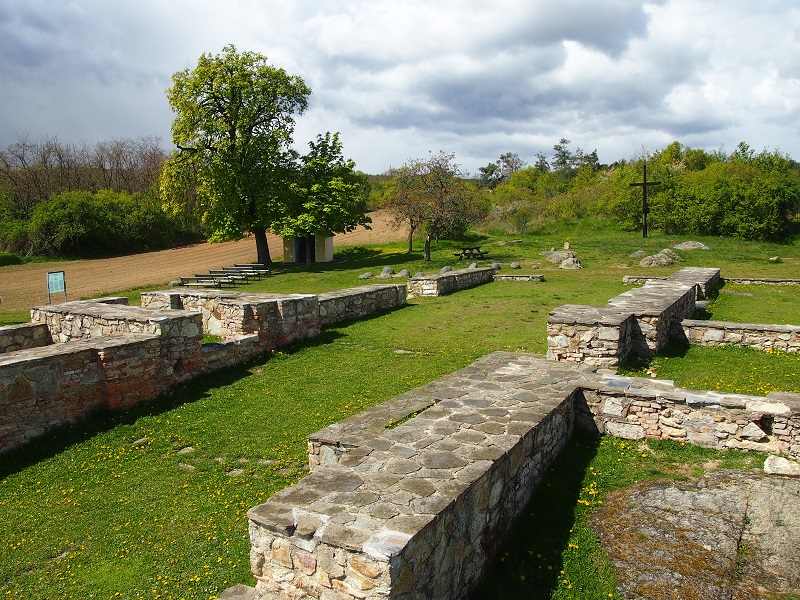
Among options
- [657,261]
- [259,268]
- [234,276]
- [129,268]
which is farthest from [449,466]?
[129,268]

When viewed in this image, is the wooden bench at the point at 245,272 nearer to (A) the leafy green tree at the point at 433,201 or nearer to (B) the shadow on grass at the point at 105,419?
(A) the leafy green tree at the point at 433,201

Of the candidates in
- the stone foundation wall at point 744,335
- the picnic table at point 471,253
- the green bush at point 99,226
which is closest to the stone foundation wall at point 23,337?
the stone foundation wall at point 744,335

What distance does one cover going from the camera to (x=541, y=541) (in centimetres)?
430

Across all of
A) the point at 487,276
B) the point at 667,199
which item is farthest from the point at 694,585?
the point at 667,199

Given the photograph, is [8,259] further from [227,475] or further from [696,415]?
[696,415]

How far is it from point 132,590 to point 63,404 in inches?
161

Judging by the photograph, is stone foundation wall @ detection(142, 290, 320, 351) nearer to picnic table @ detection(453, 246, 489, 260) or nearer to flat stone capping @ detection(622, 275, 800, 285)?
flat stone capping @ detection(622, 275, 800, 285)

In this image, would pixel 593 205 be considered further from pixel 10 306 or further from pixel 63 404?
pixel 63 404

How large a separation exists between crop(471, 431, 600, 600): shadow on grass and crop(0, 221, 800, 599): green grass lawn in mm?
12

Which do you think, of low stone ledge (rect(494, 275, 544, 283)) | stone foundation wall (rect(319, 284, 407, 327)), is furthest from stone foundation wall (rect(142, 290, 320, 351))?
low stone ledge (rect(494, 275, 544, 283))

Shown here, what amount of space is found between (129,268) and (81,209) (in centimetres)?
732

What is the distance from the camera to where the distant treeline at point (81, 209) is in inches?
1298

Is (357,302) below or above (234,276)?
below

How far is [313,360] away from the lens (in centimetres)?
984
